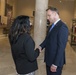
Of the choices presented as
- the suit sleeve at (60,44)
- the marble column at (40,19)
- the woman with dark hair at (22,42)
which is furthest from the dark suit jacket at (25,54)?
the marble column at (40,19)

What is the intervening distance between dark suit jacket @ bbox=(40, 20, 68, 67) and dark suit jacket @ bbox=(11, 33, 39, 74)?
1.13ft

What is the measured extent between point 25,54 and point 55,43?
549 millimetres

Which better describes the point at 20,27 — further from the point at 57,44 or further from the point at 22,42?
the point at 57,44

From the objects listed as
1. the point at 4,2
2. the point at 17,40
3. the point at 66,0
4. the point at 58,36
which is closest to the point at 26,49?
the point at 17,40

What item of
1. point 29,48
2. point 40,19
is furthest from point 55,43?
point 40,19

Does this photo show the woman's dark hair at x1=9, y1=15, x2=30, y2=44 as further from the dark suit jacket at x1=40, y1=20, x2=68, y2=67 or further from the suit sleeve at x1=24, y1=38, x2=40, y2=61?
the dark suit jacket at x1=40, y1=20, x2=68, y2=67

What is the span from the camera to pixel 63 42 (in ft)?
9.83

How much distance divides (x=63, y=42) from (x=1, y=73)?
9.61ft

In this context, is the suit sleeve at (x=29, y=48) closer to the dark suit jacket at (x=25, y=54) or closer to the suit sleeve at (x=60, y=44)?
the dark suit jacket at (x=25, y=54)

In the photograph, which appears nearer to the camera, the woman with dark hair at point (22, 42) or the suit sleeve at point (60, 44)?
the woman with dark hair at point (22, 42)

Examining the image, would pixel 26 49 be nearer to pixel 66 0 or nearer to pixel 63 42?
pixel 63 42

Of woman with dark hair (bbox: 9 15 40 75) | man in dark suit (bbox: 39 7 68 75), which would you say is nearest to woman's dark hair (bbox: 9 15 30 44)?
woman with dark hair (bbox: 9 15 40 75)

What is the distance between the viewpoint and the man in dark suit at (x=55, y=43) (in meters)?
2.99

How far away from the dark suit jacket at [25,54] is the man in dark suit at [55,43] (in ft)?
1.12
